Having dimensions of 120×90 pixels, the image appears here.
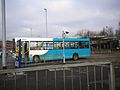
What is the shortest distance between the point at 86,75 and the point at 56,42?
17.7 metres

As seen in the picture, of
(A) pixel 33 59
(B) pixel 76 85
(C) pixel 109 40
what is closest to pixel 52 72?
(B) pixel 76 85

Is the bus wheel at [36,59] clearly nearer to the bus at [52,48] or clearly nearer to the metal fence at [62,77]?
the bus at [52,48]

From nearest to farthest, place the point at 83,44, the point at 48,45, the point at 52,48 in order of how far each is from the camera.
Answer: the point at 48,45 → the point at 52,48 → the point at 83,44

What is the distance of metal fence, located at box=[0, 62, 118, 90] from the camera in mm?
4609

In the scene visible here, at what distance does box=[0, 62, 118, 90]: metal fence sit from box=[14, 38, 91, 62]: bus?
14.8 meters

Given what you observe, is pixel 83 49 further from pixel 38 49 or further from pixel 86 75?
pixel 86 75

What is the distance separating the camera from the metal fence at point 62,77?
4.61 metres

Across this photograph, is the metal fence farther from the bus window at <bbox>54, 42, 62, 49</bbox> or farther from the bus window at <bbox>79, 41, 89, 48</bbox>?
the bus window at <bbox>79, 41, 89, 48</bbox>

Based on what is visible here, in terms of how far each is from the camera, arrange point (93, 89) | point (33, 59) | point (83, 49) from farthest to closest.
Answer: point (83, 49) < point (33, 59) < point (93, 89)

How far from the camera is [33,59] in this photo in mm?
21484

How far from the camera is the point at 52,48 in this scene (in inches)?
886

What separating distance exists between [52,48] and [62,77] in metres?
17.4

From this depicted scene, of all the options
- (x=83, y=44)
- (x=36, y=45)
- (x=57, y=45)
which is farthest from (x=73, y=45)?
(x=36, y=45)

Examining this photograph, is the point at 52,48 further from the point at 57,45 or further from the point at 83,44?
the point at 83,44
